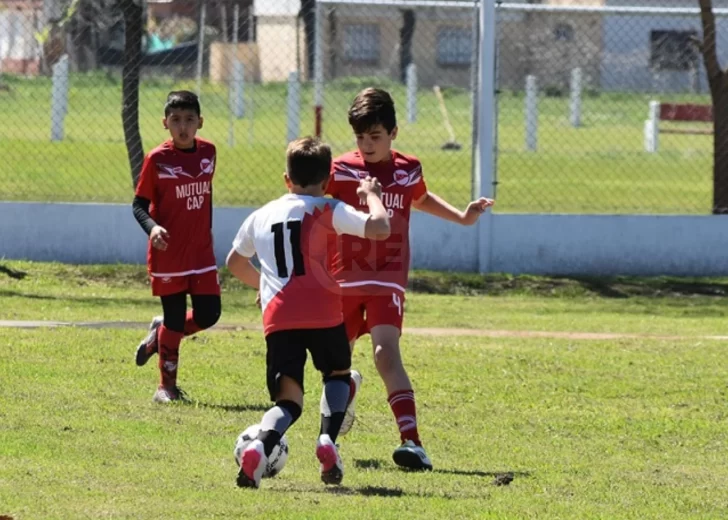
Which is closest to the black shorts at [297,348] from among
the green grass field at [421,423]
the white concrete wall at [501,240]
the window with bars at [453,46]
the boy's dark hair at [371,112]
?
the green grass field at [421,423]

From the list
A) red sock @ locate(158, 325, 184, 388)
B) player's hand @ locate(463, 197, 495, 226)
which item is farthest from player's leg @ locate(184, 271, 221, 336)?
player's hand @ locate(463, 197, 495, 226)

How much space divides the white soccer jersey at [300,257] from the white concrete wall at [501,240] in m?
8.80

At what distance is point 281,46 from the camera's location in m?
17.5

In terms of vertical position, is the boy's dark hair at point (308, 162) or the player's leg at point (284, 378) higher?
the boy's dark hair at point (308, 162)

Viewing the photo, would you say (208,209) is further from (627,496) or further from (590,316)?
(590,316)

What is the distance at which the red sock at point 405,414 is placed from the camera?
6.83 m

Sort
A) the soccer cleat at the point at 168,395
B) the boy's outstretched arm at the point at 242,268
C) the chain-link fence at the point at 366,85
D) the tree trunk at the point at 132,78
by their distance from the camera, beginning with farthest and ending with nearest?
the chain-link fence at the point at 366,85
the tree trunk at the point at 132,78
the soccer cleat at the point at 168,395
the boy's outstretched arm at the point at 242,268

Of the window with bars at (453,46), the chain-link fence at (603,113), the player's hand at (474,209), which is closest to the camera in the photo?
the player's hand at (474,209)

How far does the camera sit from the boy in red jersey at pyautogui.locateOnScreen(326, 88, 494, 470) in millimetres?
6902

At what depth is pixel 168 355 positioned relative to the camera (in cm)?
847

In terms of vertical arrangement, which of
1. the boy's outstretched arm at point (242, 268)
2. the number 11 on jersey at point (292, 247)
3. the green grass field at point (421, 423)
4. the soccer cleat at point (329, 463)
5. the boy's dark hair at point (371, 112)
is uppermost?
the boy's dark hair at point (371, 112)

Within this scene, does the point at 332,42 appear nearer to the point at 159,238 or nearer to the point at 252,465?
the point at 159,238

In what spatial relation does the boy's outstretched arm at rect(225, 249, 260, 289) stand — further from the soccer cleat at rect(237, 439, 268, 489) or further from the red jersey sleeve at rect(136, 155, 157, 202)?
the red jersey sleeve at rect(136, 155, 157, 202)

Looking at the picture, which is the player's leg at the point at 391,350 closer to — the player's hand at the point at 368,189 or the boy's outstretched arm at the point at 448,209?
the boy's outstretched arm at the point at 448,209
